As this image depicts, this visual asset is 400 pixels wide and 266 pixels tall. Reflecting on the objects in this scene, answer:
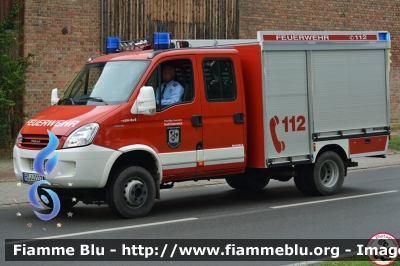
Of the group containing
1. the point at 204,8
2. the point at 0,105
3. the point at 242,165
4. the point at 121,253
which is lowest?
the point at 121,253

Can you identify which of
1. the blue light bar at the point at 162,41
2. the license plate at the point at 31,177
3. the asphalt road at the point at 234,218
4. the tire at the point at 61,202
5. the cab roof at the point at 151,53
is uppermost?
the blue light bar at the point at 162,41

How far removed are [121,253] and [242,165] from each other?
383 cm

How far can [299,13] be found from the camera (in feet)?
78.5

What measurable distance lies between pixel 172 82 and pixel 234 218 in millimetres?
2173

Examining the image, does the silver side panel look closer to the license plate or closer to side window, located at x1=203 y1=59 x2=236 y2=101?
side window, located at x1=203 y1=59 x2=236 y2=101

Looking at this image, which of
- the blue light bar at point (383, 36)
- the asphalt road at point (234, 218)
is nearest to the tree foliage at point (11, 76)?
the asphalt road at point (234, 218)

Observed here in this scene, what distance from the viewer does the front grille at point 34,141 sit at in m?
10.3

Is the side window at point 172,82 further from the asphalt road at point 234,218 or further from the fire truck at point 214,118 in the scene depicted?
the asphalt road at point 234,218

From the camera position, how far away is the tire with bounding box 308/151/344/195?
1268 centimetres

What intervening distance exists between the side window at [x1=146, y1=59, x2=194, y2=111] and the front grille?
1.65 meters

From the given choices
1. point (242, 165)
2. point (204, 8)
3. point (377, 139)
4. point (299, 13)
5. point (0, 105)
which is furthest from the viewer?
point (299, 13)

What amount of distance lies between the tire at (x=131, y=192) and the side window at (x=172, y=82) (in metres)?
1.00

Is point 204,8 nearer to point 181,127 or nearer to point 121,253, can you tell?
point 181,127

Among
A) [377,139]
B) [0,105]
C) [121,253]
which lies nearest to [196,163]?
[121,253]
